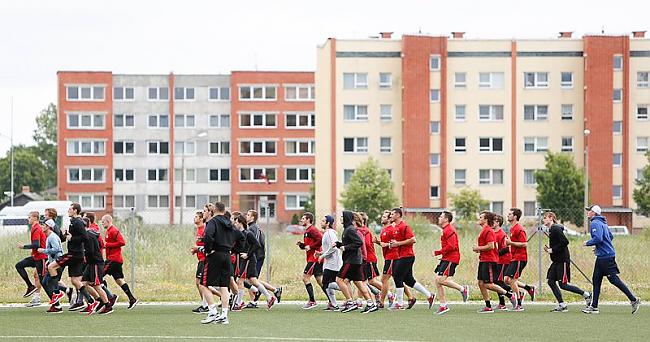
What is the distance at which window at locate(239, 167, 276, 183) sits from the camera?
3866 inches

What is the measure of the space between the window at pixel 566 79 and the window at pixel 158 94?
114 feet

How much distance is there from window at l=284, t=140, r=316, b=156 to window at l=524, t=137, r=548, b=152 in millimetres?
24244

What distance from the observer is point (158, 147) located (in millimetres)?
98312

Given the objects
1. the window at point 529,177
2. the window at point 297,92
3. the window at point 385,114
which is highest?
the window at point 297,92

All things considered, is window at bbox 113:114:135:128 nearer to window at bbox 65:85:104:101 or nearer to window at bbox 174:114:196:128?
window at bbox 65:85:104:101

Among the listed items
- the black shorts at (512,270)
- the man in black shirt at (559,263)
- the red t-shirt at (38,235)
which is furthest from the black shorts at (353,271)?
the red t-shirt at (38,235)

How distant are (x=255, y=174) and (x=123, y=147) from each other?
36.9 ft

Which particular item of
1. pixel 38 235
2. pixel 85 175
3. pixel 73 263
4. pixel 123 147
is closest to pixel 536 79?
pixel 123 147

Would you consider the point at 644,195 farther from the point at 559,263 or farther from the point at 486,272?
the point at 486,272

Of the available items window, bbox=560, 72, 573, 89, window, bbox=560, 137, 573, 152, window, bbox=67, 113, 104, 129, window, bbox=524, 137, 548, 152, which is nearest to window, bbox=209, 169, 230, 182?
window, bbox=67, 113, 104, 129

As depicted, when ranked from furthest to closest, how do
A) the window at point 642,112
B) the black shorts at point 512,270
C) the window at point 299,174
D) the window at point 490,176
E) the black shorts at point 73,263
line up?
1. the window at point 299,174
2. the window at point 490,176
3. the window at point 642,112
4. the black shorts at point 512,270
5. the black shorts at point 73,263

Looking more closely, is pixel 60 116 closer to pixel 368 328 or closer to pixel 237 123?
pixel 237 123

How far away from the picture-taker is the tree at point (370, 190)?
7338cm

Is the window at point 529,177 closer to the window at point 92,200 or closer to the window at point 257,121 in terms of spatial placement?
the window at point 257,121
